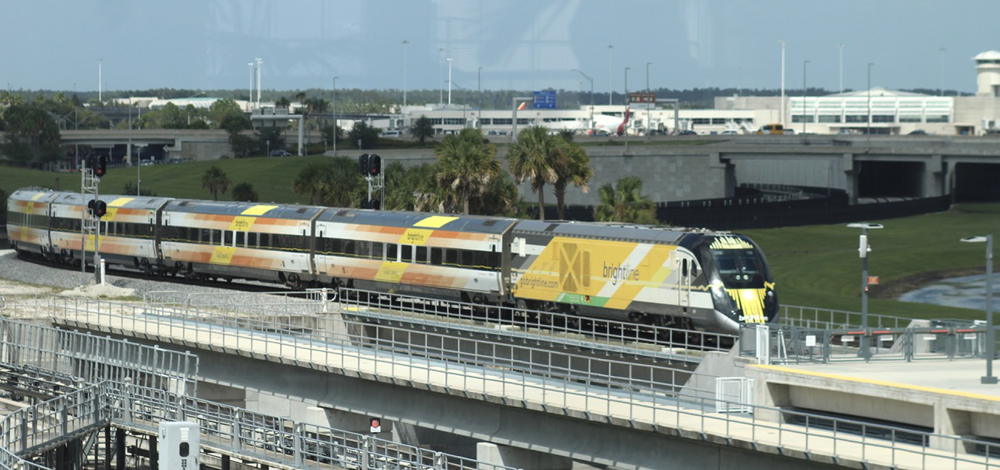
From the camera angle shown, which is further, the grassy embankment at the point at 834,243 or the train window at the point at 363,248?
the grassy embankment at the point at 834,243

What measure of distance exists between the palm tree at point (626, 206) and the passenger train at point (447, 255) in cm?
2068

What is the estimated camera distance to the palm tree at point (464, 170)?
7425 centimetres

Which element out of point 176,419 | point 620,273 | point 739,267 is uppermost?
point 739,267

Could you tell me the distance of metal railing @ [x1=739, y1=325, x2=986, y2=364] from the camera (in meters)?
34.2

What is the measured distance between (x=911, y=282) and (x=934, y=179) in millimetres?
37877

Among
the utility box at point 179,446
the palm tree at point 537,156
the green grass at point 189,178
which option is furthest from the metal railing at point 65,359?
the green grass at point 189,178

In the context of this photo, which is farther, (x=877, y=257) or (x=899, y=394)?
(x=877, y=257)

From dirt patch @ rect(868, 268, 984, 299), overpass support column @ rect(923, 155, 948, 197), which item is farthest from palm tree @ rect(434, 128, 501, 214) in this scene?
overpass support column @ rect(923, 155, 948, 197)

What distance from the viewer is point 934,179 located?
12512 centimetres

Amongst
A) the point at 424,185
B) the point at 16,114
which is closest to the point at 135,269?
the point at 424,185

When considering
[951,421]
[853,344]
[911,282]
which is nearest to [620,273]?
[853,344]

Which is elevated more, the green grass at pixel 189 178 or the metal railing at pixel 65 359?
the green grass at pixel 189 178

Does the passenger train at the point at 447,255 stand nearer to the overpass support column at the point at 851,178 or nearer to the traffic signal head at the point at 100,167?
the traffic signal head at the point at 100,167

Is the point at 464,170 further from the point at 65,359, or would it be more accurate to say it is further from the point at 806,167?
the point at 806,167
